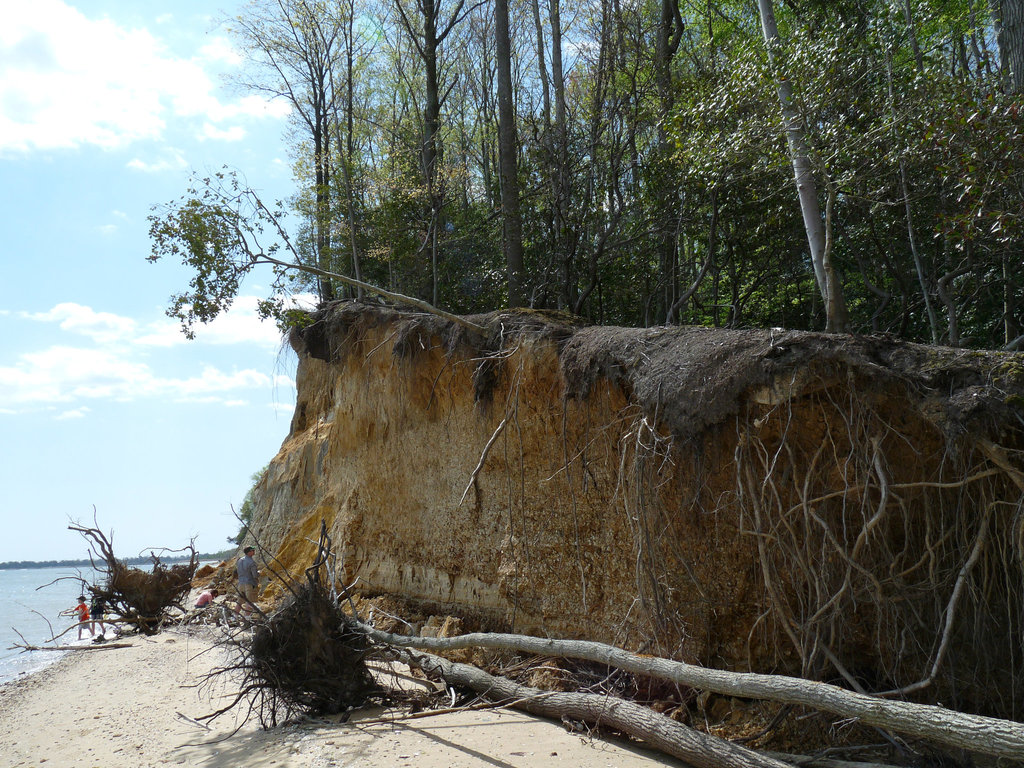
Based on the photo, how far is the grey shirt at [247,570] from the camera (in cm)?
1327

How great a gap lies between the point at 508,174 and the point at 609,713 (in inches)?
407

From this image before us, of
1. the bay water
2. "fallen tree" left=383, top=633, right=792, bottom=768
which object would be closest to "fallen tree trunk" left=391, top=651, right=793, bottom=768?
"fallen tree" left=383, top=633, right=792, bottom=768

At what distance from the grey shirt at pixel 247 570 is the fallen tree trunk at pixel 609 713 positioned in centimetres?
622

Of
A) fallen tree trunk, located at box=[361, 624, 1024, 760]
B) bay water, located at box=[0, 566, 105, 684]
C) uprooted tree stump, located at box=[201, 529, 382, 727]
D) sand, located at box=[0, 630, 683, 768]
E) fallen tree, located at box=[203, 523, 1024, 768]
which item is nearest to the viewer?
fallen tree trunk, located at box=[361, 624, 1024, 760]

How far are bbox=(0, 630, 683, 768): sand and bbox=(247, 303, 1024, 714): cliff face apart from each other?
4.65 ft

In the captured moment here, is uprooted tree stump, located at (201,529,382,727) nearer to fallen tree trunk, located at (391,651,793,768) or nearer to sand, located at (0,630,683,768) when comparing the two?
sand, located at (0,630,683,768)

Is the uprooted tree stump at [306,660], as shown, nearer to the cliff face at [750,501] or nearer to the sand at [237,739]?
the sand at [237,739]

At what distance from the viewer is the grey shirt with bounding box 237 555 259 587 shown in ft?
43.5

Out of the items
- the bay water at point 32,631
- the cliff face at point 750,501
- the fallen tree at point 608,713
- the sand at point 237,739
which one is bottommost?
the bay water at point 32,631

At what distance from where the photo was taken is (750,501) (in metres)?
6.42

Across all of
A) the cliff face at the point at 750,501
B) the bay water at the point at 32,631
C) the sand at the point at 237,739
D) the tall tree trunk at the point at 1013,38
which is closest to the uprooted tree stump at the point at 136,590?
the bay water at the point at 32,631

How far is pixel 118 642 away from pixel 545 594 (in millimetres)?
11358

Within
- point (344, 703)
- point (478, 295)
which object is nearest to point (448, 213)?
point (478, 295)

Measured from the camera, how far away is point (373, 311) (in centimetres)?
1259
